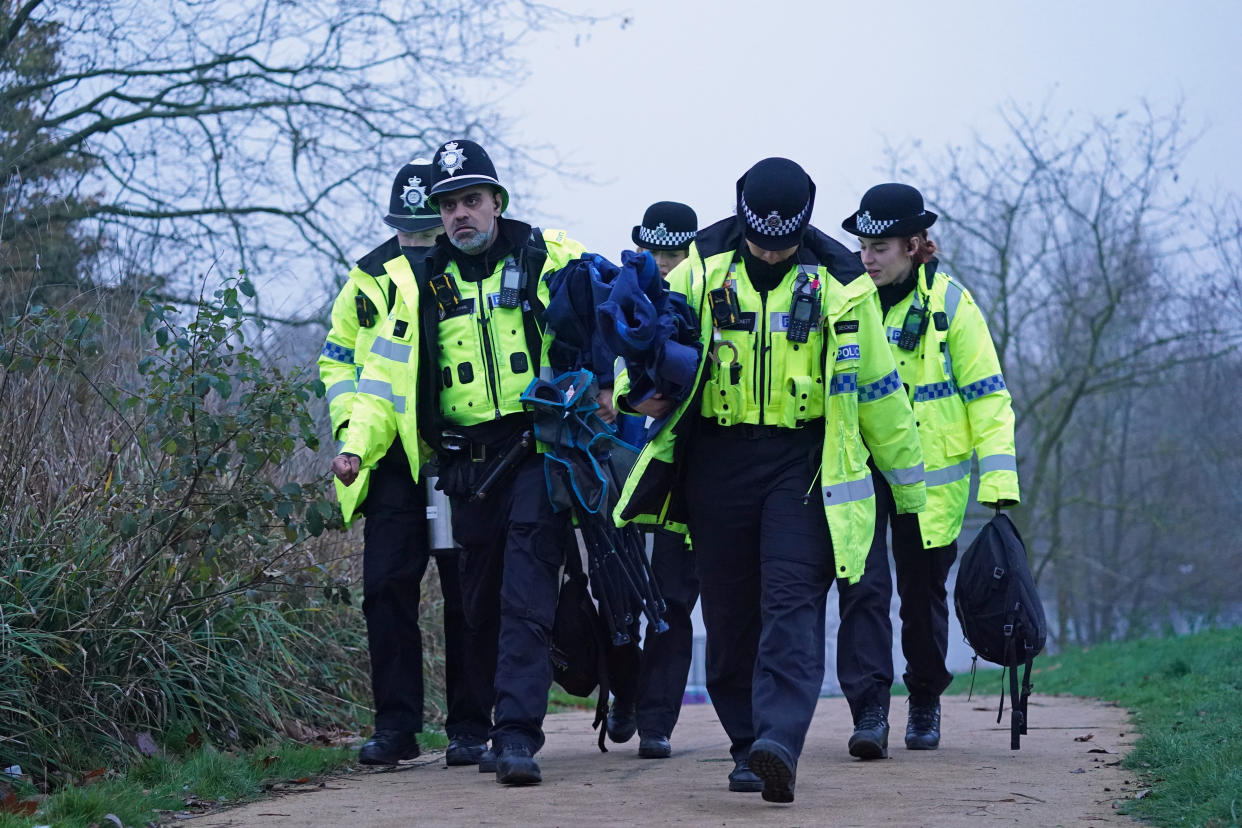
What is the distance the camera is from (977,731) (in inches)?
316

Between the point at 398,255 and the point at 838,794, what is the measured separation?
2.87 metres

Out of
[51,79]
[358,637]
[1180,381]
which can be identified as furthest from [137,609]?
[1180,381]

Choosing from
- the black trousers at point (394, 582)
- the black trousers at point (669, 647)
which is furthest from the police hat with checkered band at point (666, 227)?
the black trousers at point (394, 582)

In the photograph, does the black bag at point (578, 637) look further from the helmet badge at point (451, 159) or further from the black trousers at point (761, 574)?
the helmet badge at point (451, 159)

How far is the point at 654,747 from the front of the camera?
6.62m

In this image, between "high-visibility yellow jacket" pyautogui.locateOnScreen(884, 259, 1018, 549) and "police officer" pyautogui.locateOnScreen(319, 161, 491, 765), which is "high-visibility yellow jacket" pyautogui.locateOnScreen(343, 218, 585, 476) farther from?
"high-visibility yellow jacket" pyautogui.locateOnScreen(884, 259, 1018, 549)

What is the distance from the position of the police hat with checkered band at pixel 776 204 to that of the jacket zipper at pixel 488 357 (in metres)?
1.26

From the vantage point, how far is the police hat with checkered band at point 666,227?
25.8 feet

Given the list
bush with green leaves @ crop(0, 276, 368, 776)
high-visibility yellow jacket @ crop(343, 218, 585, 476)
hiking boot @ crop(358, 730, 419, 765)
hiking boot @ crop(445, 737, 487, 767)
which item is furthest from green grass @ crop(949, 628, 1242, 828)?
bush with green leaves @ crop(0, 276, 368, 776)

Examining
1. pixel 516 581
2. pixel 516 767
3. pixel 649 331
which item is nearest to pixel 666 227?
pixel 516 581

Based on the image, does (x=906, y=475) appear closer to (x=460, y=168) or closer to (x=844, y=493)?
(x=844, y=493)

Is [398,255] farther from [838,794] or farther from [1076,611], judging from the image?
[1076,611]

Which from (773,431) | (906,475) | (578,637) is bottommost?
(578,637)

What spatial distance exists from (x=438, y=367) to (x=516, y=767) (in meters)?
1.62
